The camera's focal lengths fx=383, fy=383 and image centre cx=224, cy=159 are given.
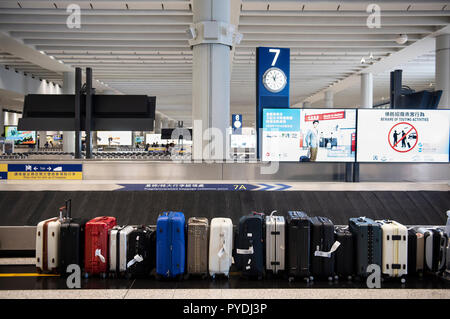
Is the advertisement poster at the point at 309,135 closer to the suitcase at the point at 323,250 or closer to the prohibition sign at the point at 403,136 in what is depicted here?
the prohibition sign at the point at 403,136

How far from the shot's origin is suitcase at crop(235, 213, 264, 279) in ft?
16.7

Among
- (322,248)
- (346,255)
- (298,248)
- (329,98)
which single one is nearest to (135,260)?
(298,248)

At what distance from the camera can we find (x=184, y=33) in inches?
606

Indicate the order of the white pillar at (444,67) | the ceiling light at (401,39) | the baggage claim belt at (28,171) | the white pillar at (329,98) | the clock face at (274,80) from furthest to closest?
the white pillar at (329,98), the ceiling light at (401,39), the white pillar at (444,67), the clock face at (274,80), the baggage claim belt at (28,171)

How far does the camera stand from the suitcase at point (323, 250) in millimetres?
5035

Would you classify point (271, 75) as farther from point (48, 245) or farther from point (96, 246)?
point (48, 245)

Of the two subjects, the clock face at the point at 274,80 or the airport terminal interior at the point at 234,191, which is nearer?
the airport terminal interior at the point at 234,191

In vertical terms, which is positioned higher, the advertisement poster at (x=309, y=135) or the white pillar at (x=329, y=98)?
the white pillar at (x=329, y=98)

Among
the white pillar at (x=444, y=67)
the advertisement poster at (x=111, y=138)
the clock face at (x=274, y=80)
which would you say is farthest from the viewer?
the advertisement poster at (x=111, y=138)

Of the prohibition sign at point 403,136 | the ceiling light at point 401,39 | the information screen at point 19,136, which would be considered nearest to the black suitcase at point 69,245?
the prohibition sign at point 403,136

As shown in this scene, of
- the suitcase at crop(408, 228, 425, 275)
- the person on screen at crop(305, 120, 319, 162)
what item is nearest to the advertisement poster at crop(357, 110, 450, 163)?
the person on screen at crop(305, 120, 319, 162)

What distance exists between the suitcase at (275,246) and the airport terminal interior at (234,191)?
0.04 feet
